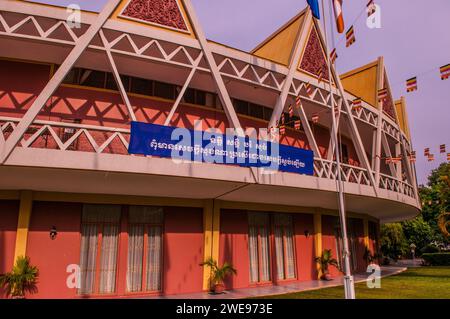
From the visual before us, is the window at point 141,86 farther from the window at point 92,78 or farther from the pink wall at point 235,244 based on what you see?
the pink wall at point 235,244

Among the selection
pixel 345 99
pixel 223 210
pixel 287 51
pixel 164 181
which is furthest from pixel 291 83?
pixel 164 181

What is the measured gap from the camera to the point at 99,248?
13.6 metres

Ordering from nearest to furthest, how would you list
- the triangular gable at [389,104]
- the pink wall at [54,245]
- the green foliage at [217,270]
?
the pink wall at [54,245]
the green foliage at [217,270]
the triangular gable at [389,104]

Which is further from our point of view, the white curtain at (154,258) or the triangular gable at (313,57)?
the triangular gable at (313,57)

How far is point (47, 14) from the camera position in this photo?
39.1 ft

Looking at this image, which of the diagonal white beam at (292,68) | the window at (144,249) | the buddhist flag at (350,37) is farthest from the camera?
the diagonal white beam at (292,68)

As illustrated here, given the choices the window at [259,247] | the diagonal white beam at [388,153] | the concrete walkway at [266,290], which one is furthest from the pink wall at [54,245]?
the diagonal white beam at [388,153]

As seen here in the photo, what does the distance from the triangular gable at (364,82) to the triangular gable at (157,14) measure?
14796 mm

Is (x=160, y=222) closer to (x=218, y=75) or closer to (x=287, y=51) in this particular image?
(x=218, y=75)

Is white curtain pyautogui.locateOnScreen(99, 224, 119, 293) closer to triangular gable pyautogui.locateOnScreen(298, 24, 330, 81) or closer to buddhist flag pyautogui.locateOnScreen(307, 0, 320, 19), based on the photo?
triangular gable pyautogui.locateOnScreen(298, 24, 330, 81)

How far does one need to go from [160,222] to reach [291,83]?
9254 mm

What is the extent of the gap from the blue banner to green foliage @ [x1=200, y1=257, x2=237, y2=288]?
501cm

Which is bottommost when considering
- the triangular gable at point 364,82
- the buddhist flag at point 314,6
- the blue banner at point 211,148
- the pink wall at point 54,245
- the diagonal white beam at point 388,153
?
the pink wall at point 54,245

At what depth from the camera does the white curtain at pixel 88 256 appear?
13188mm
